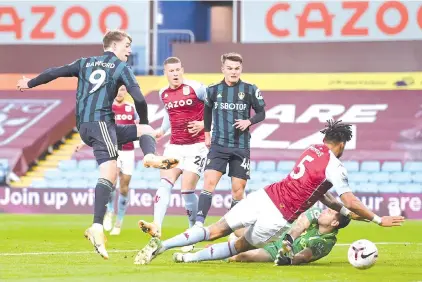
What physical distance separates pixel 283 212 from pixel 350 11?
13545 mm

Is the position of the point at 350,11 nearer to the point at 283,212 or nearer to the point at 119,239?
the point at 119,239

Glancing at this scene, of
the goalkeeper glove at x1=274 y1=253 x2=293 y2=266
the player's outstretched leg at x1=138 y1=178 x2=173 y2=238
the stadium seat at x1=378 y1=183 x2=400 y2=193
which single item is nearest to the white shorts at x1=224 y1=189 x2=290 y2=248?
the goalkeeper glove at x1=274 y1=253 x2=293 y2=266

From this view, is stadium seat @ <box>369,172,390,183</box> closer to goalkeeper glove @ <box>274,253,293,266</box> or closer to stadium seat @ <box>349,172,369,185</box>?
stadium seat @ <box>349,172,369,185</box>

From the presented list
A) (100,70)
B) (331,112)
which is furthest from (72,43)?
(100,70)

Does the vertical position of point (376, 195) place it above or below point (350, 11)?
below

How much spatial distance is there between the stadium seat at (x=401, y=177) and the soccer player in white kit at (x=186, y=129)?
26.8 feet

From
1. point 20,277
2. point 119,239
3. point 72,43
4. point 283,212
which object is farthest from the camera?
point 72,43

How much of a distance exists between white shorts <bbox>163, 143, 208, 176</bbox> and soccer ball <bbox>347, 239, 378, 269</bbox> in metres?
3.13

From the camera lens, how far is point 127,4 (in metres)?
23.8

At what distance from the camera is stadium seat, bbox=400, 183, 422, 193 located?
19239mm

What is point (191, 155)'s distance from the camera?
39.4 ft

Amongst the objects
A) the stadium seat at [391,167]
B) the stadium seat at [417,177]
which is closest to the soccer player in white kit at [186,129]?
the stadium seat at [417,177]

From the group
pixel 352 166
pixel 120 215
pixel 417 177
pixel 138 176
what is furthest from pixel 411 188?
pixel 120 215

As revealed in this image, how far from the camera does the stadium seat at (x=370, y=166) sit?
1998 centimetres
